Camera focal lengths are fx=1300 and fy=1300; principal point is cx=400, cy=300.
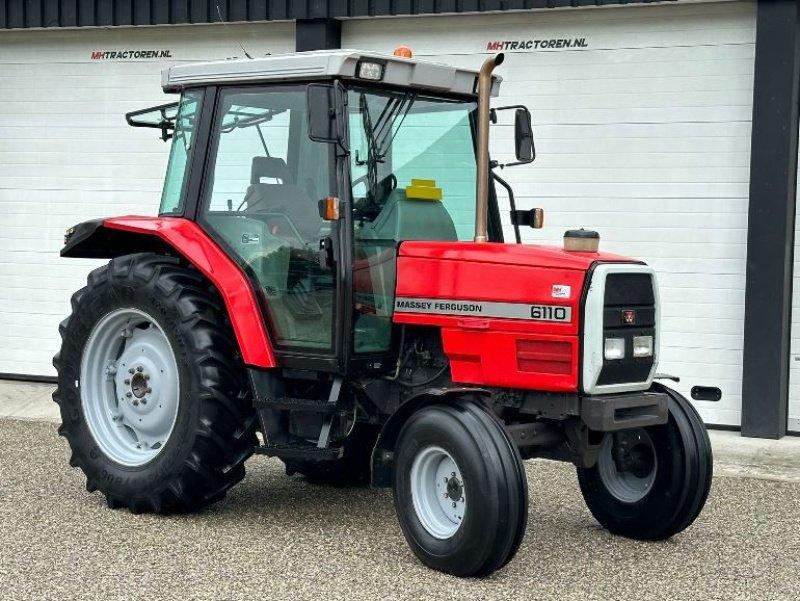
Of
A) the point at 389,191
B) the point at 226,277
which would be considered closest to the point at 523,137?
the point at 389,191

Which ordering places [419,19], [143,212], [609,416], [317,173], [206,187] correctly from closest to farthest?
[609,416] < [317,173] < [206,187] < [419,19] < [143,212]

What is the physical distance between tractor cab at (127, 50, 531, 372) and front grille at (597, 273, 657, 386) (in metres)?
0.98

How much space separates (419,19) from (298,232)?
439 cm

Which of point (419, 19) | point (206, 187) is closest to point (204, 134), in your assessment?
point (206, 187)

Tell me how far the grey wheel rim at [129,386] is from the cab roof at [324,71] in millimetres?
1281

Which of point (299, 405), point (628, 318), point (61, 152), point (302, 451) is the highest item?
point (61, 152)

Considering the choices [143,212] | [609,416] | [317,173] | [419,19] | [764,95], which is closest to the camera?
[609,416]

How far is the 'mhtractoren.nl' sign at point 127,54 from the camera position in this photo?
1112 cm

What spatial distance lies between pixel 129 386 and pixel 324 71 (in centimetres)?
206

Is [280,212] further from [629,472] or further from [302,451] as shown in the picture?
[629,472]

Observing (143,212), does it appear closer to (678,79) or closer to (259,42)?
(259,42)

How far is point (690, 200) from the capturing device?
31.3ft

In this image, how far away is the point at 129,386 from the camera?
22.9 feet

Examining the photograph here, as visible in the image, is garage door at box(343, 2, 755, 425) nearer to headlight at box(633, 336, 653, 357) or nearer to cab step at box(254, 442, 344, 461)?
headlight at box(633, 336, 653, 357)
